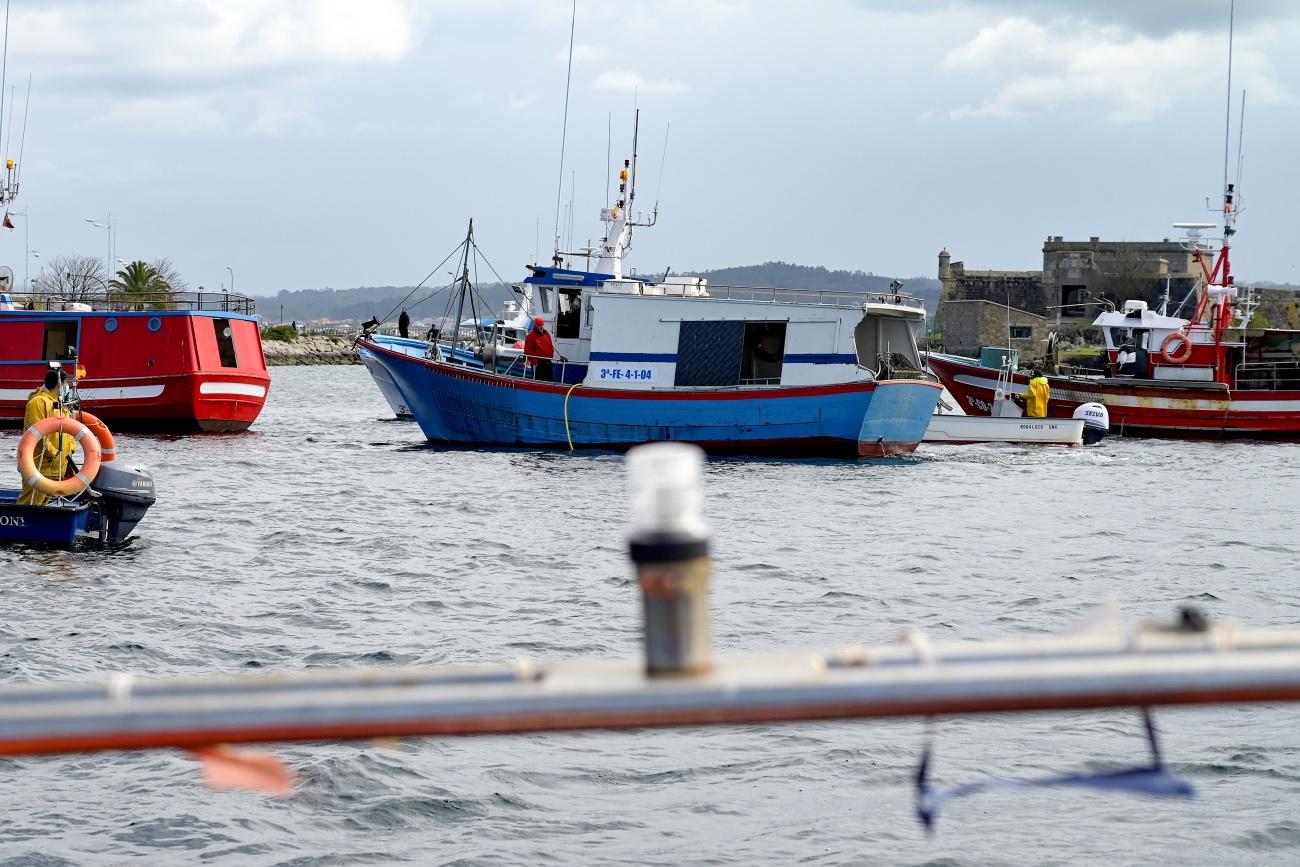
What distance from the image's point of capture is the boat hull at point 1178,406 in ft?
122

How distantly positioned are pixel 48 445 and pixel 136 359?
59.2 feet

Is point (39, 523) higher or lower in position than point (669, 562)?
lower

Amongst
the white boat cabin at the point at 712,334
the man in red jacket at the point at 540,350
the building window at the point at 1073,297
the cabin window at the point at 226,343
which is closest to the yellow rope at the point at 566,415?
the white boat cabin at the point at 712,334

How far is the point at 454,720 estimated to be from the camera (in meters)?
2.43

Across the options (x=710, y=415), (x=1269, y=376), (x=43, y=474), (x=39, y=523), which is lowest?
(x=39, y=523)

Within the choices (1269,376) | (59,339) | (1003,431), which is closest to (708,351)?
(1003,431)

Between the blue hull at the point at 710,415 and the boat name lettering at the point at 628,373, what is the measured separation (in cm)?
33

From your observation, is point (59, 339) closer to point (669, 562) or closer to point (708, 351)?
point (708, 351)

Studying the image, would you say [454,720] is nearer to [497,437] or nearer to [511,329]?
[497,437]

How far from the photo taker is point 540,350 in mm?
29828

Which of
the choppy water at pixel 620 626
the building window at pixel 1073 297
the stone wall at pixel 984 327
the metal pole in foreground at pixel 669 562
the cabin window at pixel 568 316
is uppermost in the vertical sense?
the building window at pixel 1073 297

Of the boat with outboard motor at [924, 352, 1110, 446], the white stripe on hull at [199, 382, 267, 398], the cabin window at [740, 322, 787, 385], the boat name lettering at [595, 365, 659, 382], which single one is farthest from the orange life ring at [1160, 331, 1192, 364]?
the white stripe on hull at [199, 382, 267, 398]

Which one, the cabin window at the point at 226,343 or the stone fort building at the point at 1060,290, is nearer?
the cabin window at the point at 226,343

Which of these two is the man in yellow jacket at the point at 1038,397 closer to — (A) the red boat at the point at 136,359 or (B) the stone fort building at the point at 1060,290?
(A) the red boat at the point at 136,359
